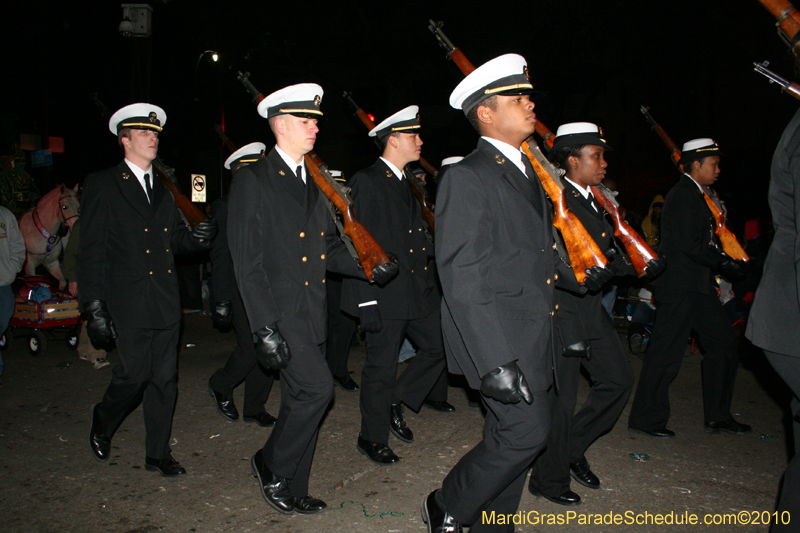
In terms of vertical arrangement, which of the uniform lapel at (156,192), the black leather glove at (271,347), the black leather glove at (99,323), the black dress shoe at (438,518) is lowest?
the black dress shoe at (438,518)

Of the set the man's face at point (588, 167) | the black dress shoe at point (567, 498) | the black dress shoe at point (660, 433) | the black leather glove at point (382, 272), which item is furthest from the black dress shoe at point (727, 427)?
the black leather glove at point (382, 272)

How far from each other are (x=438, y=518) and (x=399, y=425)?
1.97 m

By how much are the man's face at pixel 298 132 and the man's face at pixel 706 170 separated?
139 inches

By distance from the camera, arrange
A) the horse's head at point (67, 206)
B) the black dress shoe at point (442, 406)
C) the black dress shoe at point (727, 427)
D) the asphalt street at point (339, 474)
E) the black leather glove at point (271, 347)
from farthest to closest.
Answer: the horse's head at point (67, 206), the black dress shoe at point (442, 406), the black dress shoe at point (727, 427), the asphalt street at point (339, 474), the black leather glove at point (271, 347)

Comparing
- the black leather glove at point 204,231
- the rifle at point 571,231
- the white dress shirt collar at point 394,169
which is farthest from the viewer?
the white dress shirt collar at point 394,169

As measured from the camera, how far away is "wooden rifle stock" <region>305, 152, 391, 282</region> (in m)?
4.08

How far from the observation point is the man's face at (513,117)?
3.12 m

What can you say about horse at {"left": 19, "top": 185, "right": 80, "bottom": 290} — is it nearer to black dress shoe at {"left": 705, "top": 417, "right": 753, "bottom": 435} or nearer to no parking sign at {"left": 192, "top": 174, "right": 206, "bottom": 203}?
black dress shoe at {"left": 705, "top": 417, "right": 753, "bottom": 435}

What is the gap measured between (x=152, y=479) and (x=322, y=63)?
55.4 feet

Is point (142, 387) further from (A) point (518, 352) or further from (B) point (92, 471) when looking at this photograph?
(A) point (518, 352)

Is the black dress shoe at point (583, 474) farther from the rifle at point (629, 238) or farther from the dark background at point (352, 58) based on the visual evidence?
the dark background at point (352, 58)

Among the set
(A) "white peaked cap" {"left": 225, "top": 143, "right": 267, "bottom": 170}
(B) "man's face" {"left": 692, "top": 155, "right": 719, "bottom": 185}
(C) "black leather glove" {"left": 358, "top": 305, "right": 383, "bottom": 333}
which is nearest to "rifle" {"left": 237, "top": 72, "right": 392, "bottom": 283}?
(C) "black leather glove" {"left": 358, "top": 305, "right": 383, "bottom": 333}

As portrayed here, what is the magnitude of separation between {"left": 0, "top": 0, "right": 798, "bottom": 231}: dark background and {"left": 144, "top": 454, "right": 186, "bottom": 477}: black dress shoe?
6820 mm

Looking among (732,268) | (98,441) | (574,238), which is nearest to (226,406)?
(98,441)
